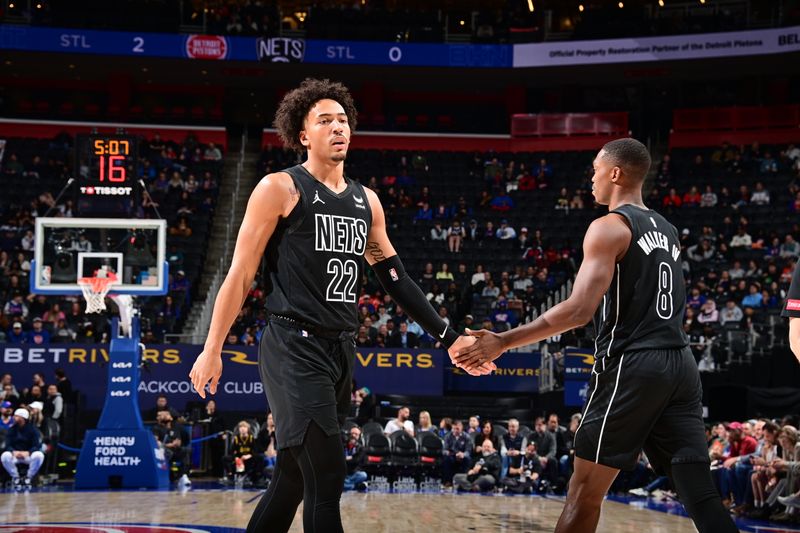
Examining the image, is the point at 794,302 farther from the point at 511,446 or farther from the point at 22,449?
the point at 22,449

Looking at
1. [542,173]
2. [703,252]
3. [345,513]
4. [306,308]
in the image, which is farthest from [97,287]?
[542,173]

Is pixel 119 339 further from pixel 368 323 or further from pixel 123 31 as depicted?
pixel 123 31

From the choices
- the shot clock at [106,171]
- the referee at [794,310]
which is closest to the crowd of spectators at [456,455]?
the shot clock at [106,171]

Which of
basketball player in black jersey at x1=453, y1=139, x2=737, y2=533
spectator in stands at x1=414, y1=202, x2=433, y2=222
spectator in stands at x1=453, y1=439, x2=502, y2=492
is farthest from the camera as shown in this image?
spectator in stands at x1=414, y1=202, x2=433, y2=222

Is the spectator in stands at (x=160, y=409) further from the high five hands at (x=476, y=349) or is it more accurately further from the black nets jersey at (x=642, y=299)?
the black nets jersey at (x=642, y=299)

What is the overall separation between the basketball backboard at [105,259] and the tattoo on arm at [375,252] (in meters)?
10.5

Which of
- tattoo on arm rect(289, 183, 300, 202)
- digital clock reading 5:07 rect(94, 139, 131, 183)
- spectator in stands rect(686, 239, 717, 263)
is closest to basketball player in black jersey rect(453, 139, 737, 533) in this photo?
tattoo on arm rect(289, 183, 300, 202)

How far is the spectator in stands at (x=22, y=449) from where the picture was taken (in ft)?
55.6

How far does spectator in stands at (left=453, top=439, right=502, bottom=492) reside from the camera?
57.6 ft

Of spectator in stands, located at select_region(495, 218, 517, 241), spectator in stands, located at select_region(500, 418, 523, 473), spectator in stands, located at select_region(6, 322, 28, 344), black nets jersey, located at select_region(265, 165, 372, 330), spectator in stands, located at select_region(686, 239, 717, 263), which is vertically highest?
spectator in stands, located at select_region(495, 218, 517, 241)

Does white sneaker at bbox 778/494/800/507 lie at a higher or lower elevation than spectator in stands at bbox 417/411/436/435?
lower

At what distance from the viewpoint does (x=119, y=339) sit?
16.6m

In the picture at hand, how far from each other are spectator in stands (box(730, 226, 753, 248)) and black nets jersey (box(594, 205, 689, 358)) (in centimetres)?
2167

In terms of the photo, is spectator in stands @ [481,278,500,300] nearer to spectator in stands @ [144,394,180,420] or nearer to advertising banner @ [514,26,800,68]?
spectator in stands @ [144,394,180,420]
